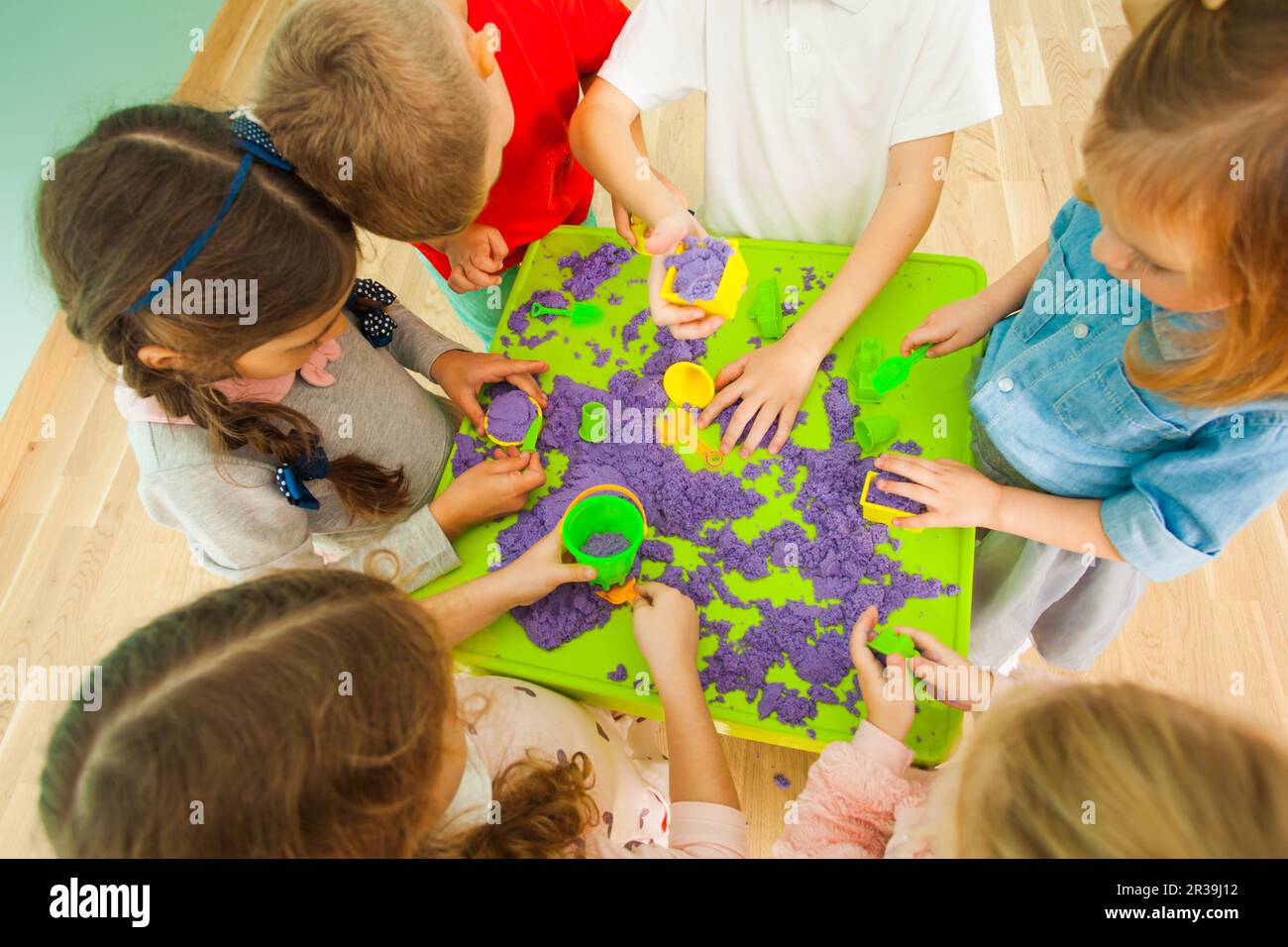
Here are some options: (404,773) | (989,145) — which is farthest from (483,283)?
(989,145)

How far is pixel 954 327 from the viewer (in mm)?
1022

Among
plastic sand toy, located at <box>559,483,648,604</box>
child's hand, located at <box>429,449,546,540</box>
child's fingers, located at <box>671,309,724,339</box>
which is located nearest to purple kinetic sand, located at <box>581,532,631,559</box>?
plastic sand toy, located at <box>559,483,648,604</box>

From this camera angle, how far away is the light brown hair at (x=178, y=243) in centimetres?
76

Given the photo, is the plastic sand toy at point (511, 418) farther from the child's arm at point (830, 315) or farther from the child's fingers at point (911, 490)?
the child's fingers at point (911, 490)

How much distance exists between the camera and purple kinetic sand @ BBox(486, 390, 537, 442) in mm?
1045

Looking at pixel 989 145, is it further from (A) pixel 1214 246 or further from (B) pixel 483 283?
(A) pixel 1214 246

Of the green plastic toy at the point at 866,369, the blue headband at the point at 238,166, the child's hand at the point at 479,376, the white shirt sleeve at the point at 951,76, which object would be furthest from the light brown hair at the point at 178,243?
the white shirt sleeve at the point at 951,76

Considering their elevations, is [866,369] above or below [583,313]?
below

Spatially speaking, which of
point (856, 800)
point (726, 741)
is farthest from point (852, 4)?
point (726, 741)

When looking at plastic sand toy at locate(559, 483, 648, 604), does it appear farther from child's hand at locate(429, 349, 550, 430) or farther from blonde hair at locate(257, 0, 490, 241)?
blonde hair at locate(257, 0, 490, 241)

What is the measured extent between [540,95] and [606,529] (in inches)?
26.4

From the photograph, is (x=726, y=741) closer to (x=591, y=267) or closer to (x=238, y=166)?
(x=591, y=267)
